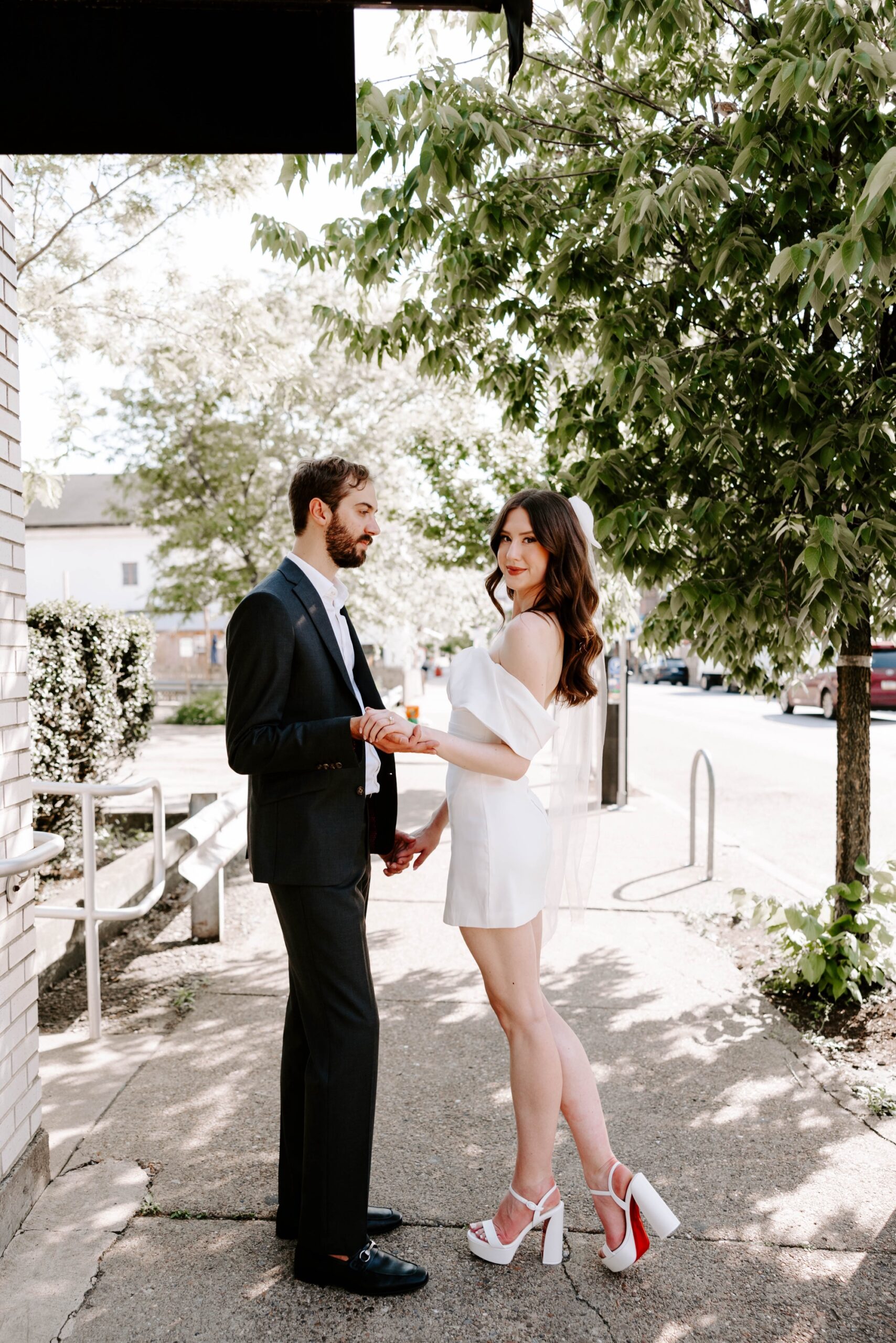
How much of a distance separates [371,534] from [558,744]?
3.07ft

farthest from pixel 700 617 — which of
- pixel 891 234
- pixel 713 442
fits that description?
pixel 891 234

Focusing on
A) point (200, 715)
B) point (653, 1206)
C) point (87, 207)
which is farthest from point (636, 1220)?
point (200, 715)

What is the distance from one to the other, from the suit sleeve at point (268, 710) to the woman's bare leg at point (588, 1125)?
2.95 ft

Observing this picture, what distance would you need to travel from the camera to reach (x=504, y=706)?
9.22 feet

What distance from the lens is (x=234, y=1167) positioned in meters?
3.36

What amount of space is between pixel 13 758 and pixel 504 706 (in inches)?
63.3

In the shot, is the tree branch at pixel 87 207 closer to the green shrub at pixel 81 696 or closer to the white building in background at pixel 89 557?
the green shrub at pixel 81 696

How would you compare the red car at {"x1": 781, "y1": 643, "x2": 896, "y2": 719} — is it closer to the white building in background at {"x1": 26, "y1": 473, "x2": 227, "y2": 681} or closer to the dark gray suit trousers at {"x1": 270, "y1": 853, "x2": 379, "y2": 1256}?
the dark gray suit trousers at {"x1": 270, "y1": 853, "x2": 379, "y2": 1256}

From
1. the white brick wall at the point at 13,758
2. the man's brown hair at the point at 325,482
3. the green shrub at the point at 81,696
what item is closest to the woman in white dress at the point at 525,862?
the man's brown hair at the point at 325,482

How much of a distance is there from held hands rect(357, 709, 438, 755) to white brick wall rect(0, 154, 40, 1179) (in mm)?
1270

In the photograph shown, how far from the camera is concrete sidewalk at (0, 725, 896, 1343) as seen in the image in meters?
2.62

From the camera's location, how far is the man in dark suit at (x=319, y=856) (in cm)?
268

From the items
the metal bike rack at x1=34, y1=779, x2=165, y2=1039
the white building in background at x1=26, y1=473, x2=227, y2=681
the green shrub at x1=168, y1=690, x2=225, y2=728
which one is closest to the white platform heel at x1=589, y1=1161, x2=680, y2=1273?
the metal bike rack at x1=34, y1=779, x2=165, y2=1039

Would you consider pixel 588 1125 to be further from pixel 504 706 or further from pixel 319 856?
pixel 504 706
